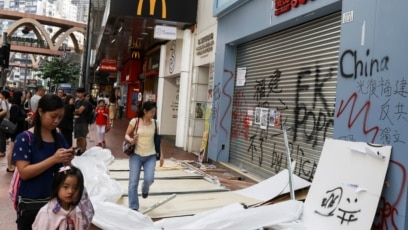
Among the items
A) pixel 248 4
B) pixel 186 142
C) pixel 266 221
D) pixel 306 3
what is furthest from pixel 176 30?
pixel 266 221

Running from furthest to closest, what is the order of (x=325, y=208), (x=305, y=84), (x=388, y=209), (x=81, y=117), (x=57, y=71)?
(x=57, y=71)
(x=81, y=117)
(x=305, y=84)
(x=325, y=208)
(x=388, y=209)

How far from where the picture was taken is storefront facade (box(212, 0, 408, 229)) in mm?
5000

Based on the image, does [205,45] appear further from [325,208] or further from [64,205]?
[64,205]

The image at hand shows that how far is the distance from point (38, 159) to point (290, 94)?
5.87 metres

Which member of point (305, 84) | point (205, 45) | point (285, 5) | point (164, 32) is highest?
point (164, 32)

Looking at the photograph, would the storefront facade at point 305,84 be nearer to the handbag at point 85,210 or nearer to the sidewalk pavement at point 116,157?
the sidewalk pavement at point 116,157

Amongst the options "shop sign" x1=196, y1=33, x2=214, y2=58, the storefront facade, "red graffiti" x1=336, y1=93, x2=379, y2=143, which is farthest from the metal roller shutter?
"shop sign" x1=196, y1=33, x2=214, y2=58

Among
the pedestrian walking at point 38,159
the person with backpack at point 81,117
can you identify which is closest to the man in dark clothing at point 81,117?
the person with backpack at point 81,117

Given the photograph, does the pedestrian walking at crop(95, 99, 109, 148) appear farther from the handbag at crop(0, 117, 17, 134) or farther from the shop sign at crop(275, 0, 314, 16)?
the shop sign at crop(275, 0, 314, 16)


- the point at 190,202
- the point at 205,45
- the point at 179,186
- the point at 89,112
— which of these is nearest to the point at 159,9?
the point at 205,45

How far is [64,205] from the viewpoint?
9.02 ft

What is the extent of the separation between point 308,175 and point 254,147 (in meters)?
2.37

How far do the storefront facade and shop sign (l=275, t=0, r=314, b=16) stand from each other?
0.02 m

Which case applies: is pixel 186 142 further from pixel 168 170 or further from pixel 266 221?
pixel 266 221
